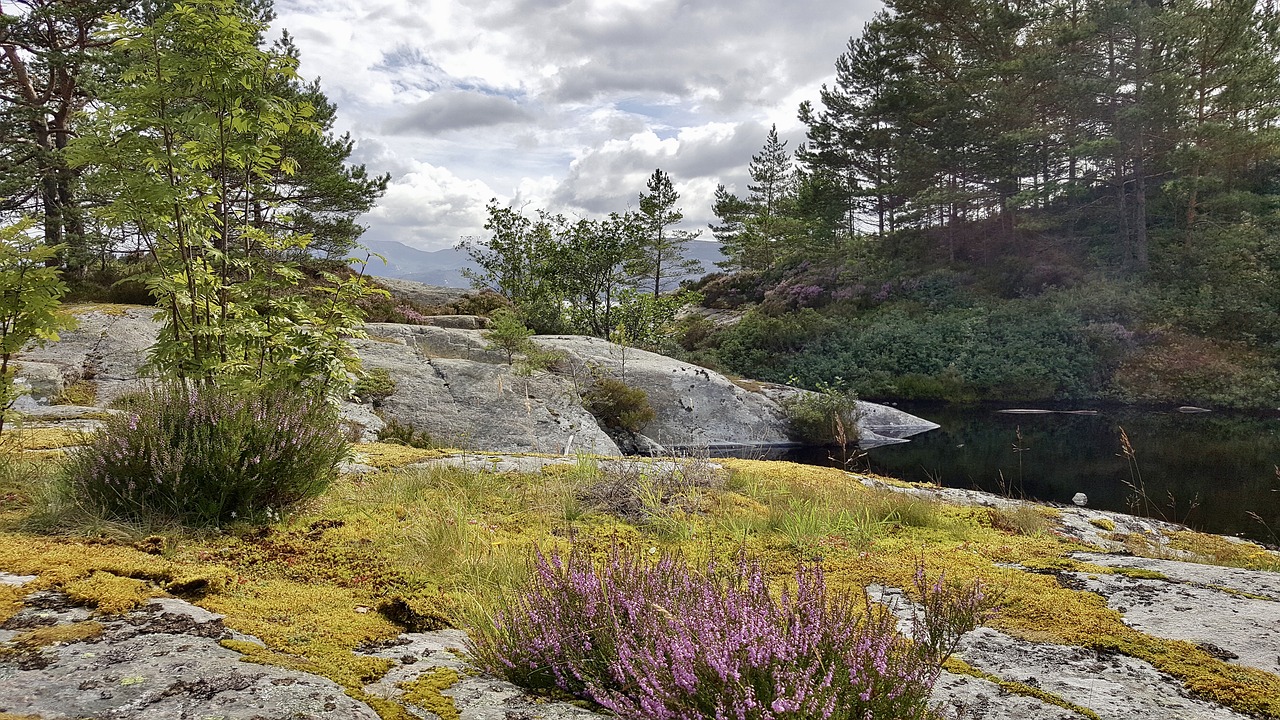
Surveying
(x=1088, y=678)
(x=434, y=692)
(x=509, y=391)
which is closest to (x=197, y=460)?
(x=434, y=692)

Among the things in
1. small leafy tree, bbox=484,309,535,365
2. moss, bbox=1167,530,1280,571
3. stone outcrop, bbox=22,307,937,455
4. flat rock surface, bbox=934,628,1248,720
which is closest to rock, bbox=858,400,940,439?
stone outcrop, bbox=22,307,937,455

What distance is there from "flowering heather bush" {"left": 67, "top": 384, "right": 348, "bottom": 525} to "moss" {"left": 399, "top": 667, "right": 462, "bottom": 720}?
243cm

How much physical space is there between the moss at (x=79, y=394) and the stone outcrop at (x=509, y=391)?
0.11 meters

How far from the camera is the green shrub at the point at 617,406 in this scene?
13.6 metres

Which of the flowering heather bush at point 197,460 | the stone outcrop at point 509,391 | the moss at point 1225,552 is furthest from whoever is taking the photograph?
the stone outcrop at point 509,391

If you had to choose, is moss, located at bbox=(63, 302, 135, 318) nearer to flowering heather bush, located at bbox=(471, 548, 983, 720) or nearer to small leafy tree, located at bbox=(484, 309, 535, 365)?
small leafy tree, located at bbox=(484, 309, 535, 365)

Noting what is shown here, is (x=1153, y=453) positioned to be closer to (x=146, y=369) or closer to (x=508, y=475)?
(x=508, y=475)

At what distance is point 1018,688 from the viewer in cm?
206

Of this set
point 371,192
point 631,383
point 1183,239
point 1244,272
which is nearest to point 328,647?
point 631,383

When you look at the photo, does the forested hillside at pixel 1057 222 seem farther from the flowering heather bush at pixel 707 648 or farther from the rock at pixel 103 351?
the flowering heather bush at pixel 707 648

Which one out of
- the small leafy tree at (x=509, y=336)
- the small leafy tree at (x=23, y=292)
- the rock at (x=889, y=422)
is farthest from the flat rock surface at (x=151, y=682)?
the rock at (x=889, y=422)

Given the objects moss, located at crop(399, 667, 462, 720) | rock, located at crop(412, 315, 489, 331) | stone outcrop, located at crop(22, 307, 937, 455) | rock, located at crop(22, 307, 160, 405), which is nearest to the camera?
moss, located at crop(399, 667, 462, 720)

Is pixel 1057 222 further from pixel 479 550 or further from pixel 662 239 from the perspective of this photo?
pixel 479 550

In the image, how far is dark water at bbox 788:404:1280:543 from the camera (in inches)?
354
